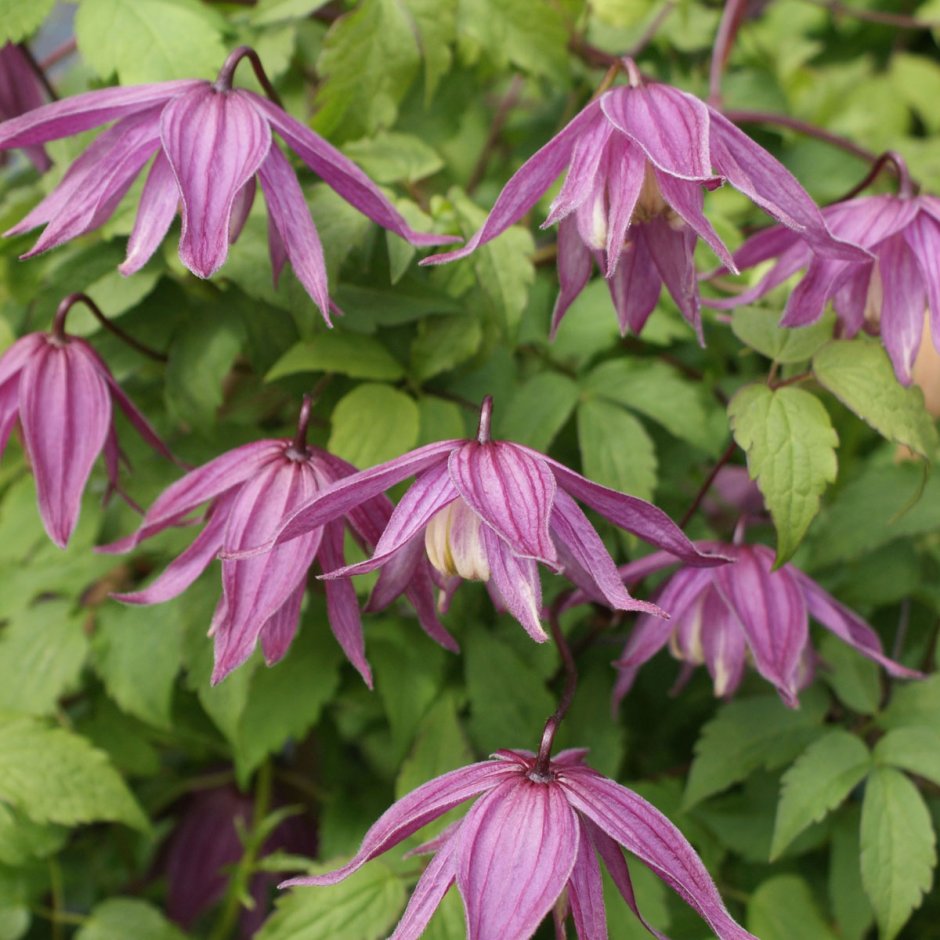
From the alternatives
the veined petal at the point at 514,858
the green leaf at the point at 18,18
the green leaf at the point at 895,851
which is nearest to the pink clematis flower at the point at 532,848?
the veined petal at the point at 514,858

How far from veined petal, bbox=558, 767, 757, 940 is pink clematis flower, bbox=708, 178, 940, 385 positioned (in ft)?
1.04

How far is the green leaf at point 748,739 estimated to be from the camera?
0.84 meters

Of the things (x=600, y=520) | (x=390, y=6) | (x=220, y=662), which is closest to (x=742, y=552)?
(x=600, y=520)

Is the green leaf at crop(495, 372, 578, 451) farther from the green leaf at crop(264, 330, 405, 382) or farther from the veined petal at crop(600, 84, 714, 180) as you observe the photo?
the veined petal at crop(600, 84, 714, 180)

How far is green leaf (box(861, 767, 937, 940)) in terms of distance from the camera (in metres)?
0.75

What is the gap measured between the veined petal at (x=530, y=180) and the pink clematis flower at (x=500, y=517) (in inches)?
3.9

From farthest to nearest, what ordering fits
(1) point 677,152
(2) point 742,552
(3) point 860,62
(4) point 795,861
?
(3) point 860,62, (4) point 795,861, (2) point 742,552, (1) point 677,152

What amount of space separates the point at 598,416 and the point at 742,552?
0.52ft

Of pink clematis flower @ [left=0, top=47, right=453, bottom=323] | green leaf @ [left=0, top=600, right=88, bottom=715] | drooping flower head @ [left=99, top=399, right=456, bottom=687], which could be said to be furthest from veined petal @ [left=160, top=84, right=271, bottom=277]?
green leaf @ [left=0, top=600, right=88, bottom=715]

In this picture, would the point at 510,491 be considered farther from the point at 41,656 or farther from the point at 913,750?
the point at 41,656

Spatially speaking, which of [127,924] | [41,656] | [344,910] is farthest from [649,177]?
[127,924]

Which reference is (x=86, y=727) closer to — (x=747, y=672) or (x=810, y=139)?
(x=747, y=672)

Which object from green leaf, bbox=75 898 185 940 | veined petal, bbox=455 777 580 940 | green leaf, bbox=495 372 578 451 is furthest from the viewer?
green leaf, bbox=75 898 185 940

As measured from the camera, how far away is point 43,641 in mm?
956
